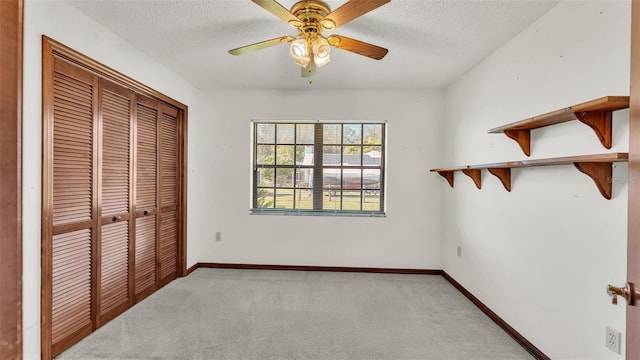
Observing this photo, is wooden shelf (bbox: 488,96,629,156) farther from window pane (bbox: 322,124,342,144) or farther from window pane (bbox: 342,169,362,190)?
→ window pane (bbox: 322,124,342,144)

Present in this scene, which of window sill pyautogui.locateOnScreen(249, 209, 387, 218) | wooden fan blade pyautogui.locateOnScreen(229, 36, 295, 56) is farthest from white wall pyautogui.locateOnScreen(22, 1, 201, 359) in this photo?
window sill pyautogui.locateOnScreen(249, 209, 387, 218)

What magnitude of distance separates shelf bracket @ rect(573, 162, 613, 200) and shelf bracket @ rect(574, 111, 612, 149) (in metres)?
0.12

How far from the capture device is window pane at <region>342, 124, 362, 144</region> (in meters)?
3.76

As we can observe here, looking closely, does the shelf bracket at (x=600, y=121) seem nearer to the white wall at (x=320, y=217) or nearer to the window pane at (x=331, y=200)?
the white wall at (x=320, y=217)

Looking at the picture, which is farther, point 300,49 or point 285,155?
point 285,155

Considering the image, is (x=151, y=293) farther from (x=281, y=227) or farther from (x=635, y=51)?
(x=635, y=51)

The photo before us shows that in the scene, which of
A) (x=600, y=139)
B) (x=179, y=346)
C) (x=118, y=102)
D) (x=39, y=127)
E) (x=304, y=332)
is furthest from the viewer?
(x=118, y=102)

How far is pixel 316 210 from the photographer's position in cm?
379

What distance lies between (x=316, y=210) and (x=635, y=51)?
321cm

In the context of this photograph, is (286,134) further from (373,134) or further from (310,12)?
(310,12)

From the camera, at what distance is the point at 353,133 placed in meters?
3.77

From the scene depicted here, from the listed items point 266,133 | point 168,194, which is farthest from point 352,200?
point 168,194

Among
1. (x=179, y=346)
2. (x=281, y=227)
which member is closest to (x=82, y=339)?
(x=179, y=346)

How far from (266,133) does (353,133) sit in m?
1.17
